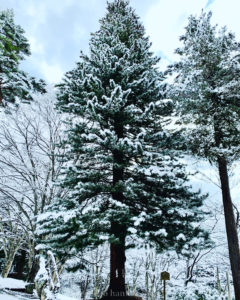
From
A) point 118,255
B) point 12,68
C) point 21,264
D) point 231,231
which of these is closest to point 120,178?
point 118,255

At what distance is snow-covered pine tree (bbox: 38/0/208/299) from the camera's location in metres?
6.64

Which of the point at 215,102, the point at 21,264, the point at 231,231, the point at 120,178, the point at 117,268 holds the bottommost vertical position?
the point at 21,264

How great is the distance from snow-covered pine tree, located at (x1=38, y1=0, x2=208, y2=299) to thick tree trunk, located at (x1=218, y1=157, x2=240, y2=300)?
1.18m

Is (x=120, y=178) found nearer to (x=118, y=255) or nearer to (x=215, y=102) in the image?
(x=118, y=255)

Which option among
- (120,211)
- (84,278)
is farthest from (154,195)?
(84,278)

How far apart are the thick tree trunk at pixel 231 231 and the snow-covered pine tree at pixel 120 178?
1181 mm

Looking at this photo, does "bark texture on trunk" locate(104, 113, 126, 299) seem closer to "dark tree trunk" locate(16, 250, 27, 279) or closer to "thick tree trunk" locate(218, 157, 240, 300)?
"thick tree trunk" locate(218, 157, 240, 300)

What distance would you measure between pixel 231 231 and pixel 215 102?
191 inches

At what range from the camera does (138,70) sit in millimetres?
9633

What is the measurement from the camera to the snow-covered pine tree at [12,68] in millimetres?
9181

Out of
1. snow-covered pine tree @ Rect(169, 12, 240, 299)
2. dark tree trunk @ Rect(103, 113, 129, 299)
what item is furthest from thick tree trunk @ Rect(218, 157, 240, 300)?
dark tree trunk @ Rect(103, 113, 129, 299)

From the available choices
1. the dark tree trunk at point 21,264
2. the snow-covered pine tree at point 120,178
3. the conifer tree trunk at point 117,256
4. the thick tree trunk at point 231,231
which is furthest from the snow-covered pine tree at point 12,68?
the dark tree trunk at point 21,264

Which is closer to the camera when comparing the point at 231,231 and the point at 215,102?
the point at 231,231

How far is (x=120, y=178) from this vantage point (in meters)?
8.20
